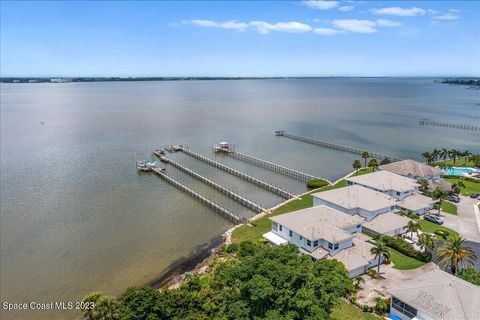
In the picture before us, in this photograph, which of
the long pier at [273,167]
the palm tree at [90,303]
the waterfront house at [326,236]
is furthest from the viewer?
the long pier at [273,167]

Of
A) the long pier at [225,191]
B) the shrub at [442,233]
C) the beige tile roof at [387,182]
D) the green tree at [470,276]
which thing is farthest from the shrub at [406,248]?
the long pier at [225,191]

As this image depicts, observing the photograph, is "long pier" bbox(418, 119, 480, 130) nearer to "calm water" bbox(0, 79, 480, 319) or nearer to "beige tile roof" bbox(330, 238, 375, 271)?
"calm water" bbox(0, 79, 480, 319)

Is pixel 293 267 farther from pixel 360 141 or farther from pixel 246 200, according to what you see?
pixel 360 141

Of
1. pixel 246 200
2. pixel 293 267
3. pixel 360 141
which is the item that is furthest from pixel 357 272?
pixel 360 141

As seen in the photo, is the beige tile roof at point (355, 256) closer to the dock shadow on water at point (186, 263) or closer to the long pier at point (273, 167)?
the dock shadow on water at point (186, 263)

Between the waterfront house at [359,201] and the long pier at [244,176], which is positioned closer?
the waterfront house at [359,201]
